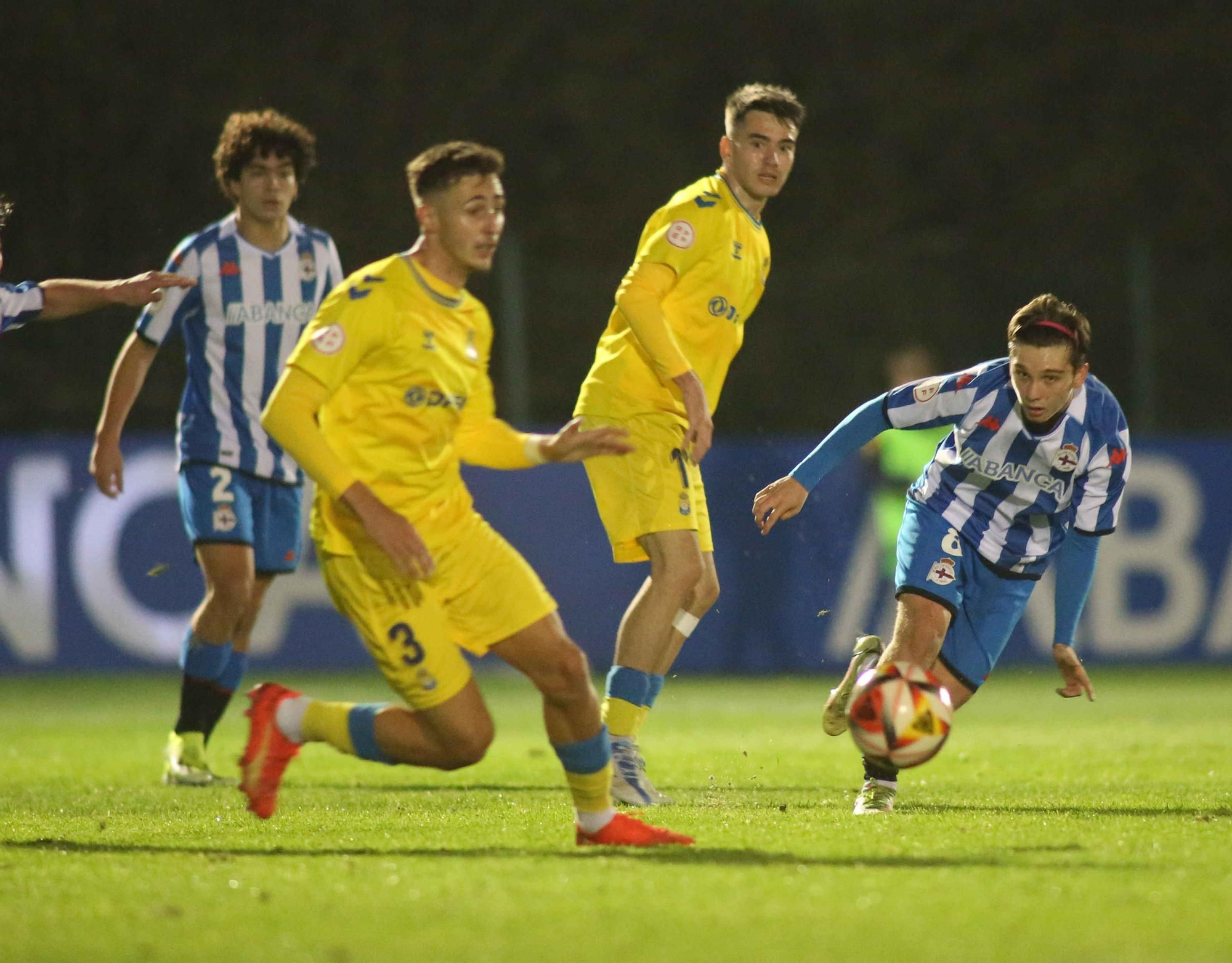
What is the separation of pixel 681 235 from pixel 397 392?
1.63m

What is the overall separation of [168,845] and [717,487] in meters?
7.38

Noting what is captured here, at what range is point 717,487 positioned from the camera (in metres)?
11.9

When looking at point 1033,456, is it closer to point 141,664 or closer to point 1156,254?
point 141,664

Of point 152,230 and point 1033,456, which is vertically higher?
point 152,230

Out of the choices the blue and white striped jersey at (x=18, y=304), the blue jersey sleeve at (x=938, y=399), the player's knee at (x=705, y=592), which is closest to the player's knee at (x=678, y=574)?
the player's knee at (x=705, y=592)

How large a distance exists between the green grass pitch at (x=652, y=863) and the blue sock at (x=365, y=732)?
0.82 feet

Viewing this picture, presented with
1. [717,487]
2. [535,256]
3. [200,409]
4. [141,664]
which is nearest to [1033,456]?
[200,409]

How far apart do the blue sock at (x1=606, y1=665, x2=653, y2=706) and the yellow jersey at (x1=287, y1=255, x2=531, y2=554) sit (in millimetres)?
1426

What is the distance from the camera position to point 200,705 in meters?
6.66

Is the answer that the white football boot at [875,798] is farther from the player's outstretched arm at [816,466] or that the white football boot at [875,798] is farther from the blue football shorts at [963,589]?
the player's outstretched arm at [816,466]

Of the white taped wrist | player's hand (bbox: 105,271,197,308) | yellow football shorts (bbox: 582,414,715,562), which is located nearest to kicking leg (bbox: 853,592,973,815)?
yellow football shorts (bbox: 582,414,715,562)

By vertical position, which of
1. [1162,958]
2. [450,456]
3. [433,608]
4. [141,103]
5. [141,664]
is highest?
[141,103]

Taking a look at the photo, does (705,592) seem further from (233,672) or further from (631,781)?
(233,672)

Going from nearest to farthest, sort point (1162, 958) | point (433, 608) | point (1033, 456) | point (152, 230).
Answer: point (1162, 958) < point (433, 608) < point (1033, 456) < point (152, 230)
